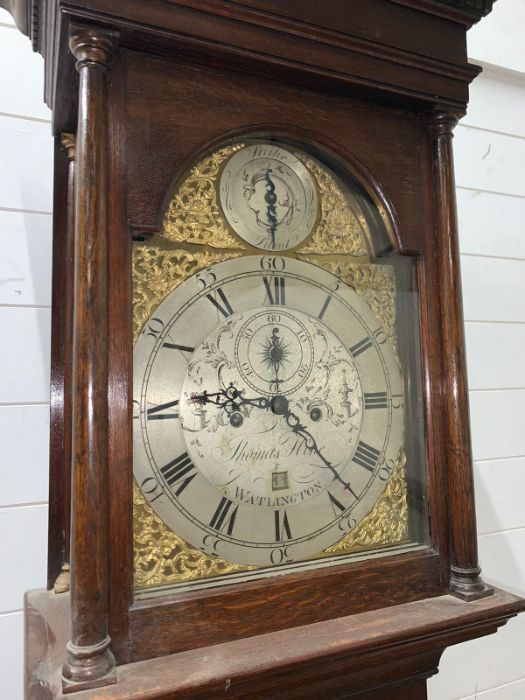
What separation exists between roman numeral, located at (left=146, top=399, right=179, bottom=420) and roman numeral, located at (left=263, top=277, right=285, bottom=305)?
166mm

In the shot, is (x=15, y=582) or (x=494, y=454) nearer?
(x=15, y=582)

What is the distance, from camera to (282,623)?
2.02 feet

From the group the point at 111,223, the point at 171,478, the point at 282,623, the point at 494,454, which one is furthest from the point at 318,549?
the point at 494,454

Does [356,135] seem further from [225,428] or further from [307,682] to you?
[307,682]

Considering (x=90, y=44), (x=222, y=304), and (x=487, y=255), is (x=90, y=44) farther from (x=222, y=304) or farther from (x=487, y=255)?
(x=487, y=255)

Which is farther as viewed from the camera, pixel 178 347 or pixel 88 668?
pixel 178 347

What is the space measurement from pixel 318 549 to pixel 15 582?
1.61 ft

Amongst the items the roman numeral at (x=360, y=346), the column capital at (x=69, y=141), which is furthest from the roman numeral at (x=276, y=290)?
the column capital at (x=69, y=141)

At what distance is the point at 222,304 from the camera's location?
658 mm

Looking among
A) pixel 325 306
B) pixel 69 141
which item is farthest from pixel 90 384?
pixel 69 141

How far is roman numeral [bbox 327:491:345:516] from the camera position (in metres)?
0.69

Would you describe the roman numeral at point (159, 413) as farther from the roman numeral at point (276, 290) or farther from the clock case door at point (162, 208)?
the roman numeral at point (276, 290)

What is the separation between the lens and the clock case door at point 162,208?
1.87 feet

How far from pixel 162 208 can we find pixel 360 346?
0.97 feet
